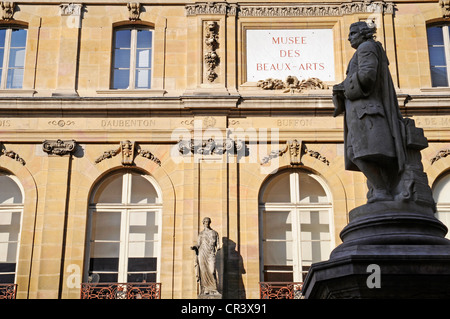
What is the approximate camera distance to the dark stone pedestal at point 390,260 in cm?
627

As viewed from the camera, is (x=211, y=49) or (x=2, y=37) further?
(x=2, y=37)

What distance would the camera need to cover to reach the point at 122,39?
17.9 m

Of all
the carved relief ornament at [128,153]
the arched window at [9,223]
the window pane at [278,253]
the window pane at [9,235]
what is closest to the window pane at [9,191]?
the arched window at [9,223]

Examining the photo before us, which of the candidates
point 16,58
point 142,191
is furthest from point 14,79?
point 142,191

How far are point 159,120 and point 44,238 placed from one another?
370 centimetres

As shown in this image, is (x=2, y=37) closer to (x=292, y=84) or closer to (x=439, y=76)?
(x=292, y=84)

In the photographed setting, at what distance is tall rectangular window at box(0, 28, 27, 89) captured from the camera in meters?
17.4

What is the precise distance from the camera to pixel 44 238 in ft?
51.0

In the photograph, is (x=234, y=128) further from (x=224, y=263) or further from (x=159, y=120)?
(x=224, y=263)

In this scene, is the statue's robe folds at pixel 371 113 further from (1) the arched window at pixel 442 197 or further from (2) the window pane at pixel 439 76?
(2) the window pane at pixel 439 76

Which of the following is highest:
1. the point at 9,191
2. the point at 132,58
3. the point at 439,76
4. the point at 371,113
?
the point at 132,58

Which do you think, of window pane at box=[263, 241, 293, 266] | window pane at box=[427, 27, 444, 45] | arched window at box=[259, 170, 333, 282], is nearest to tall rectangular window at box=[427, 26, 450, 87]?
window pane at box=[427, 27, 444, 45]

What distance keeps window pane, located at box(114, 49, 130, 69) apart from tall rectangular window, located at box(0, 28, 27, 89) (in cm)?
224

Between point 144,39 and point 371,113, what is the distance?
1144 cm
